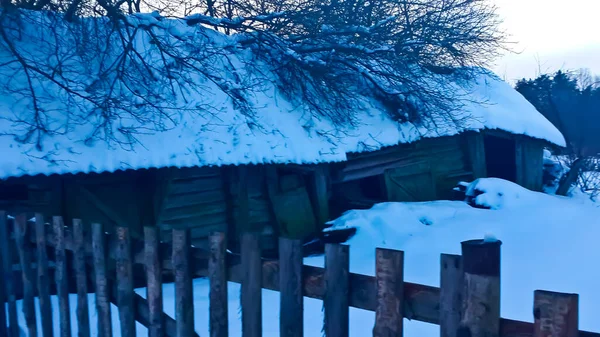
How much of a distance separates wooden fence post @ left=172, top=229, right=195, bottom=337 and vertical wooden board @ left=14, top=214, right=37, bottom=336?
134 centimetres

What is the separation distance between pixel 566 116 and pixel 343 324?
3290 centimetres

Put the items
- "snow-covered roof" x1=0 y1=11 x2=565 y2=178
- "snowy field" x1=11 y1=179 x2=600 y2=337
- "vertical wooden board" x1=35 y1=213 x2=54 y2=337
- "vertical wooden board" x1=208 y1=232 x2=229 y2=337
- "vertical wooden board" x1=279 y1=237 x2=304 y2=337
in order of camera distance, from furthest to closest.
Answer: "snow-covered roof" x1=0 y1=11 x2=565 y2=178, "snowy field" x1=11 y1=179 x2=600 y2=337, "vertical wooden board" x1=35 y1=213 x2=54 y2=337, "vertical wooden board" x1=208 y1=232 x2=229 y2=337, "vertical wooden board" x1=279 y1=237 x2=304 y2=337

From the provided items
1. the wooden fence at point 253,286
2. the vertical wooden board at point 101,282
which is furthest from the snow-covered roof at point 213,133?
the vertical wooden board at point 101,282

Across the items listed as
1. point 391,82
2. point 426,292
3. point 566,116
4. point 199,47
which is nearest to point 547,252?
point 391,82

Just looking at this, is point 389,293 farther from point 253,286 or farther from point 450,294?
point 253,286

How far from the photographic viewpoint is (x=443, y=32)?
11430 mm

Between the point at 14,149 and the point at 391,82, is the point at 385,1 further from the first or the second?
the point at 14,149

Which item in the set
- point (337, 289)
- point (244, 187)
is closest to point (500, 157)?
point (244, 187)

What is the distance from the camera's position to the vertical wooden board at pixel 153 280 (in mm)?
2510

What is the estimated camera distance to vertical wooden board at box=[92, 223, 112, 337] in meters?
2.76

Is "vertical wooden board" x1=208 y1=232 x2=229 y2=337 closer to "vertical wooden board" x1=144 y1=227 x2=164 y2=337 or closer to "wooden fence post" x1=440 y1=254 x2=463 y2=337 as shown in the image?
"vertical wooden board" x1=144 y1=227 x2=164 y2=337

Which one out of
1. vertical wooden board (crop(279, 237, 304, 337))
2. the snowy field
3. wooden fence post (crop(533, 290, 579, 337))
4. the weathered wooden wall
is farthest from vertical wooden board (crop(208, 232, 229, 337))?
the weathered wooden wall

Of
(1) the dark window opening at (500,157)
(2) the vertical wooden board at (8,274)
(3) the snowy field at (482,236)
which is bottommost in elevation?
(3) the snowy field at (482,236)

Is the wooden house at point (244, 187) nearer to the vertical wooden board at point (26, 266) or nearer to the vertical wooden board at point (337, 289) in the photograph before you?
the vertical wooden board at point (26, 266)
